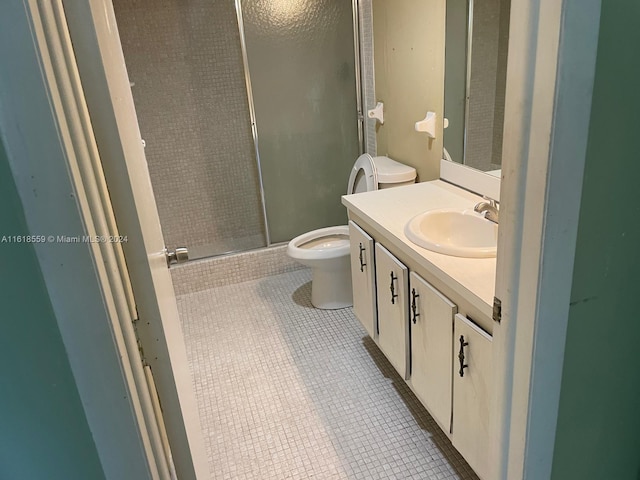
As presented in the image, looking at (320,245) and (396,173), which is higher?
(396,173)

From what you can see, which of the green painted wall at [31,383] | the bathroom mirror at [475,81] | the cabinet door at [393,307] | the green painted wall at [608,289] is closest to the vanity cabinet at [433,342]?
the cabinet door at [393,307]

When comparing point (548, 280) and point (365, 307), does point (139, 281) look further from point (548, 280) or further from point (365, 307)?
point (365, 307)

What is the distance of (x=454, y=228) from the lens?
6.34ft

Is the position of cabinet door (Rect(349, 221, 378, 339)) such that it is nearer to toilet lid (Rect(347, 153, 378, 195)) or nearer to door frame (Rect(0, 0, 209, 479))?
toilet lid (Rect(347, 153, 378, 195))

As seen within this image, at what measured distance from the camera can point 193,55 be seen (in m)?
3.29

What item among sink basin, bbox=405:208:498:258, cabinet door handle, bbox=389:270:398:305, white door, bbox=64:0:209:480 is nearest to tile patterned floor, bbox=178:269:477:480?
cabinet door handle, bbox=389:270:398:305

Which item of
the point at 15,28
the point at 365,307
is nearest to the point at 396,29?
the point at 365,307

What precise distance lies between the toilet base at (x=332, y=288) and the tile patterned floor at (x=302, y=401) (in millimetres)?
55

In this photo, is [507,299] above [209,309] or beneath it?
above

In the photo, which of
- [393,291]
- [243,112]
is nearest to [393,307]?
[393,291]

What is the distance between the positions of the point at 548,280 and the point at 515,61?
0.38 meters

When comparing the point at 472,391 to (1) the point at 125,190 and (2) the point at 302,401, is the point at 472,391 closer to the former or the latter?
(2) the point at 302,401

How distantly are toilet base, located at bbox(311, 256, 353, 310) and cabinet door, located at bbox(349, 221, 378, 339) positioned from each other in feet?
1.52

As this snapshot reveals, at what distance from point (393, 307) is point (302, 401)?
632 millimetres
